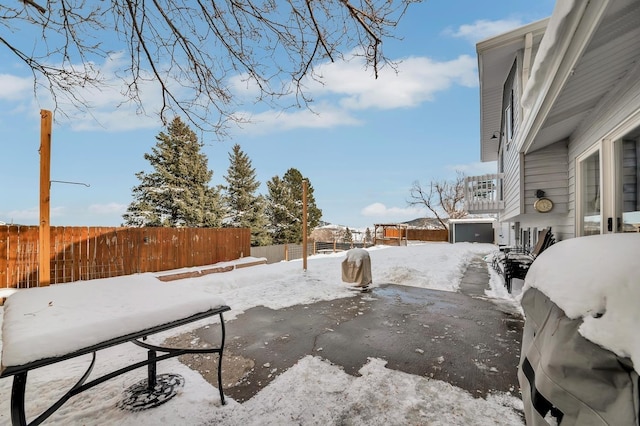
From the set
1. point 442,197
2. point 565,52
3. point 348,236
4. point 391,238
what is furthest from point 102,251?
point 442,197

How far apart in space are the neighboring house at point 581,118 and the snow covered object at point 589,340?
2042 millimetres

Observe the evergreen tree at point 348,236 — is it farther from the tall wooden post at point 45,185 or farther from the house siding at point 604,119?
the tall wooden post at point 45,185

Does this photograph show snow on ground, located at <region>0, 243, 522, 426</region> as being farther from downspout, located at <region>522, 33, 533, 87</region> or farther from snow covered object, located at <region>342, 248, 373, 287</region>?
downspout, located at <region>522, 33, 533, 87</region>

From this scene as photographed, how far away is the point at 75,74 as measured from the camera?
2.91 meters

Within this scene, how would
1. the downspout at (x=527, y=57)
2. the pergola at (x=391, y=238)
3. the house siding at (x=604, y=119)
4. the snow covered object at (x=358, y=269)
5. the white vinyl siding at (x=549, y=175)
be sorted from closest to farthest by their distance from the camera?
the house siding at (x=604, y=119) → the white vinyl siding at (x=549, y=175) → the snow covered object at (x=358, y=269) → the downspout at (x=527, y=57) → the pergola at (x=391, y=238)

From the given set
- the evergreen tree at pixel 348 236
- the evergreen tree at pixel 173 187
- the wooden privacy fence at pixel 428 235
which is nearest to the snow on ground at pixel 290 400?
the evergreen tree at pixel 173 187

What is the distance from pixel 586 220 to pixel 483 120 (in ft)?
30.5

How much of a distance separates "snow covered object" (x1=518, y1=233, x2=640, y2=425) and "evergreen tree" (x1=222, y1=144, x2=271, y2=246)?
1951 cm

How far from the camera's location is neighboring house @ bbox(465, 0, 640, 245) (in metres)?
2.26

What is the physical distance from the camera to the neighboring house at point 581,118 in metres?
2.26

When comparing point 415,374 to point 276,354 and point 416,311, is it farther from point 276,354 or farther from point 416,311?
point 416,311

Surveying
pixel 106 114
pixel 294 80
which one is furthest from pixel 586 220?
pixel 106 114

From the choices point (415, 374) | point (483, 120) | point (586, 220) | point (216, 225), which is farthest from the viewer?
point (216, 225)

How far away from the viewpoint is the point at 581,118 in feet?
13.1
